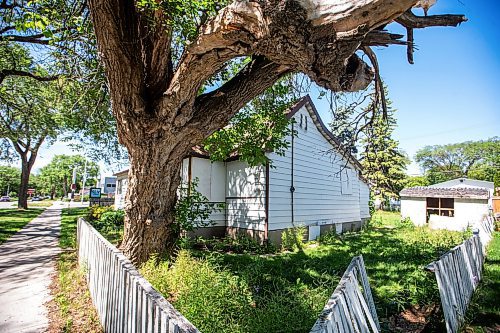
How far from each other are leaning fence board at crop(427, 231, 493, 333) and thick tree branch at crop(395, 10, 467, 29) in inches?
120

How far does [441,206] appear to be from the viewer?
69.7 feet

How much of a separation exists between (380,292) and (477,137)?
70995 mm

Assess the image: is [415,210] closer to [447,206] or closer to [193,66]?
[447,206]

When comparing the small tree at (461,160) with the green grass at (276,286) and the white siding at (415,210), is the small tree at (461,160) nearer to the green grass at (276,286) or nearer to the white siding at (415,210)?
the white siding at (415,210)

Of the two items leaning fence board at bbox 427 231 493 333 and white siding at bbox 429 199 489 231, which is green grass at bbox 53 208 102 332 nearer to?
leaning fence board at bbox 427 231 493 333

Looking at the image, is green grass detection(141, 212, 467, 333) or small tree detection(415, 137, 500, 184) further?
small tree detection(415, 137, 500, 184)

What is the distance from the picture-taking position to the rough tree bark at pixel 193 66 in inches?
107

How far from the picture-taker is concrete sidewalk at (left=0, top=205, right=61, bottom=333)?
412 cm

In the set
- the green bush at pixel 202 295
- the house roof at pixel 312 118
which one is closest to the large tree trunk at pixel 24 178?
the house roof at pixel 312 118

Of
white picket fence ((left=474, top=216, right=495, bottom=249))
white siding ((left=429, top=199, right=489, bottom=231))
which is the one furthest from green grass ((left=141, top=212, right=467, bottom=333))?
white siding ((left=429, top=199, right=489, bottom=231))

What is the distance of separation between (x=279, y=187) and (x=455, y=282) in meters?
7.02

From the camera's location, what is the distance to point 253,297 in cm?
443

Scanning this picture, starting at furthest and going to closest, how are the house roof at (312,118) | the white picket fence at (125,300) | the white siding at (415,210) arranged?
1. the white siding at (415,210)
2. the house roof at (312,118)
3. the white picket fence at (125,300)

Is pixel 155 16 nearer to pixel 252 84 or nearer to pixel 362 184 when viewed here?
pixel 252 84
